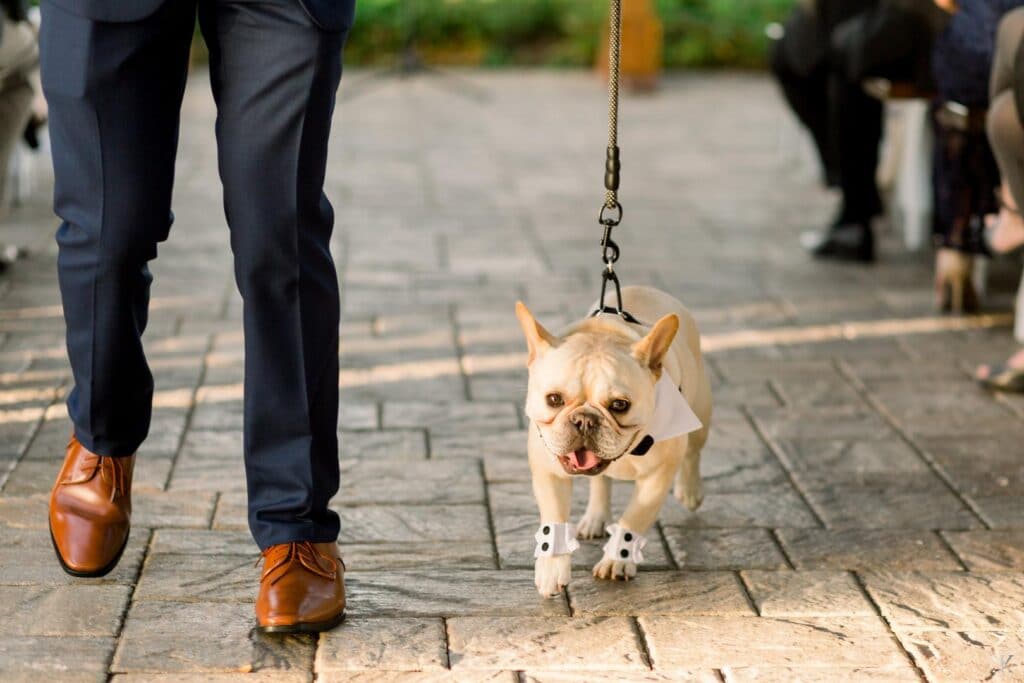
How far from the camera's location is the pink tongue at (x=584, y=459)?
97.9 inches

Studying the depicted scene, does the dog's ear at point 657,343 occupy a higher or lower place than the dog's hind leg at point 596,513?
higher

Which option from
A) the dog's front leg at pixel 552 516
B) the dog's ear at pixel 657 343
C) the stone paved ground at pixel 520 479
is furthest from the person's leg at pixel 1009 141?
the dog's front leg at pixel 552 516

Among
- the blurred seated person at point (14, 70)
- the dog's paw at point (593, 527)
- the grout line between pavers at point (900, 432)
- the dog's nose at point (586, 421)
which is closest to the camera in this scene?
the dog's nose at point (586, 421)

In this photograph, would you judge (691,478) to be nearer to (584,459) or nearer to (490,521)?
(490,521)

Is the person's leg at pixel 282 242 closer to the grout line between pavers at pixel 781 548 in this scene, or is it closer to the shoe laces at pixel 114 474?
the shoe laces at pixel 114 474

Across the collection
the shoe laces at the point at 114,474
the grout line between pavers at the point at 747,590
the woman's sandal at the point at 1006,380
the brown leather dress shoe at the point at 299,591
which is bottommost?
the woman's sandal at the point at 1006,380

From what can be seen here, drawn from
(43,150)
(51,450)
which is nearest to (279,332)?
(51,450)

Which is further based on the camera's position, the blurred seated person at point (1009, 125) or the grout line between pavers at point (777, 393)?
the grout line between pavers at point (777, 393)

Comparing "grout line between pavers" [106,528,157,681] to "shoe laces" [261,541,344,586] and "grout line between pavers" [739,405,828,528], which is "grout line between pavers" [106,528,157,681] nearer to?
"shoe laces" [261,541,344,586]

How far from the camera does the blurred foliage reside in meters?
11.0

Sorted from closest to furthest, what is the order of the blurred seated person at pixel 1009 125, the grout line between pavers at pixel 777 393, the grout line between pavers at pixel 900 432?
the grout line between pavers at pixel 900 432, the blurred seated person at pixel 1009 125, the grout line between pavers at pixel 777 393

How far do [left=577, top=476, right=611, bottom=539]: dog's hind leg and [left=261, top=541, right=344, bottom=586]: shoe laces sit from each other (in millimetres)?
640

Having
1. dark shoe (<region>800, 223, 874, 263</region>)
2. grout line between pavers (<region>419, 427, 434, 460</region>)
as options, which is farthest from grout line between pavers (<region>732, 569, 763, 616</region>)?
dark shoe (<region>800, 223, 874, 263</region>)

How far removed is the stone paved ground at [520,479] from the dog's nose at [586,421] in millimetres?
379
